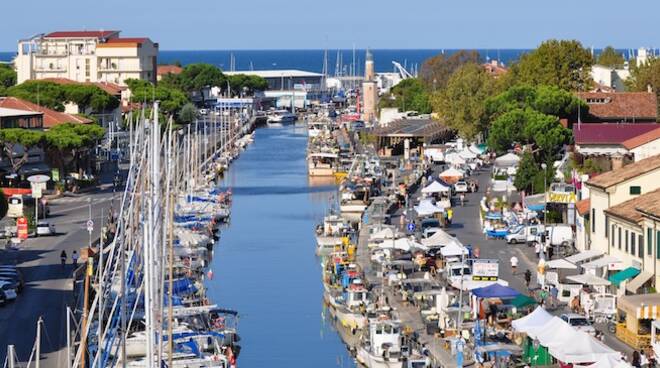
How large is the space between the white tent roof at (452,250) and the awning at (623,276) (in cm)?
871

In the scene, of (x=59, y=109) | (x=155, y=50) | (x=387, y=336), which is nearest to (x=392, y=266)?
(x=387, y=336)

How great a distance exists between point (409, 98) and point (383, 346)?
328 feet

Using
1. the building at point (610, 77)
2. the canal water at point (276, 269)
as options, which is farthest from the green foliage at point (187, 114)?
the building at point (610, 77)

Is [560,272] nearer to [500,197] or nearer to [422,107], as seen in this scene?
[500,197]

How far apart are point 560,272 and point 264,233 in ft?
87.1

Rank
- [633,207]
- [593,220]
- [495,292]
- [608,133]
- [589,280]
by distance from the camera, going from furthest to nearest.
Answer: [608,133] → [593,220] → [633,207] → [589,280] → [495,292]

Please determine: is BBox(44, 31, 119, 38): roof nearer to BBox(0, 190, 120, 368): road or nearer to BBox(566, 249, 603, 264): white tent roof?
BBox(0, 190, 120, 368): road

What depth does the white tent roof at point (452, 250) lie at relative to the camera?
5325 centimetres

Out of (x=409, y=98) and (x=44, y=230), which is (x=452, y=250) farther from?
(x=409, y=98)

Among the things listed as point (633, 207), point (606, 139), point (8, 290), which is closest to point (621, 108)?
point (606, 139)

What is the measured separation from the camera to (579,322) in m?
40.7

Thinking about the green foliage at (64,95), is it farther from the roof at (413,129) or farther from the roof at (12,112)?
the roof at (12,112)

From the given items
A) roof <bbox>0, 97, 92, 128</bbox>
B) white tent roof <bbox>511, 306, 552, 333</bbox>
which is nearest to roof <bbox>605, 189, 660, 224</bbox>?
white tent roof <bbox>511, 306, 552, 333</bbox>

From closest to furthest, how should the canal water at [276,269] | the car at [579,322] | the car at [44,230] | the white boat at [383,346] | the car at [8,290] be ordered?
the car at [579,322] → the white boat at [383,346] → the canal water at [276,269] → the car at [8,290] → the car at [44,230]
